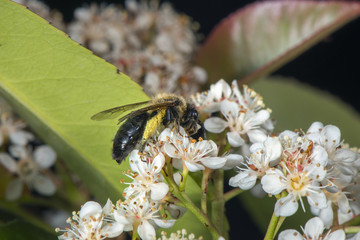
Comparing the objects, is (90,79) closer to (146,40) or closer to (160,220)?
(160,220)

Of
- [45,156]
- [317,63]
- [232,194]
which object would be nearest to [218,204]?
[232,194]

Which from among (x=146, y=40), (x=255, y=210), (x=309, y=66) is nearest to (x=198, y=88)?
(x=146, y=40)

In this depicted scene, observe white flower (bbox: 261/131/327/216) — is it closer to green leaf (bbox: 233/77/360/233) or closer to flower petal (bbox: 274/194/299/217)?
flower petal (bbox: 274/194/299/217)

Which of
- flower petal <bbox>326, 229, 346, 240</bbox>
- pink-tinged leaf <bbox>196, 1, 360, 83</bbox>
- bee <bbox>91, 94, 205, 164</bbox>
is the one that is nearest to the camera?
flower petal <bbox>326, 229, 346, 240</bbox>

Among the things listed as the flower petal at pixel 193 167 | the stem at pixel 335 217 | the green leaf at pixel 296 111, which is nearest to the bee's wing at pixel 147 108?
the flower petal at pixel 193 167

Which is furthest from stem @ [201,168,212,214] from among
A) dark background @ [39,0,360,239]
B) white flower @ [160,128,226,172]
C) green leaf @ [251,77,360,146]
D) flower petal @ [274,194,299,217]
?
dark background @ [39,0,360,239]

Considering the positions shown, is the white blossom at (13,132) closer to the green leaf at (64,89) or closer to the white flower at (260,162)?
the green leaf at (64,89)
